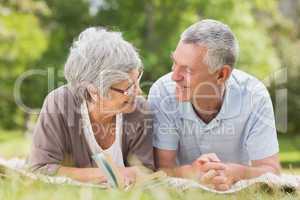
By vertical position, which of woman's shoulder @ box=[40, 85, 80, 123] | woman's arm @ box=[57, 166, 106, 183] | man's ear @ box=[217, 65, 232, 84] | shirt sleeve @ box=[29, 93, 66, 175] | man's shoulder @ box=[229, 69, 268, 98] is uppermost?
man's ear @ box=[217, 65, 232, 84]

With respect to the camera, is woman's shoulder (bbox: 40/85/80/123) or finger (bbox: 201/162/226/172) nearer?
finger (bbox: 201/162/226/172)

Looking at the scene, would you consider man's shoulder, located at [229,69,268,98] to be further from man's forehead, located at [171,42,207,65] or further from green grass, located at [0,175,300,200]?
green grass, located at [0,175,300,200]

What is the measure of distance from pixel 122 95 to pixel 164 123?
0.60 m

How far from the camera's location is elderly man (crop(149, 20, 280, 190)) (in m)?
4.65

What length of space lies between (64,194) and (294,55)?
23.4 metres

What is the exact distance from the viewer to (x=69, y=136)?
457 centimetres

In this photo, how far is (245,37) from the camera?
21641mm

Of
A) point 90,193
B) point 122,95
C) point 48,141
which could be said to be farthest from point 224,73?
point 90,193

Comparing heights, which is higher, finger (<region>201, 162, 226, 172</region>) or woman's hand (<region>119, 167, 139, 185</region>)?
finger (<region>201, 162, 226, 172</region>)

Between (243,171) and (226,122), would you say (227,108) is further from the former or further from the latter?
Answer: (243,171)

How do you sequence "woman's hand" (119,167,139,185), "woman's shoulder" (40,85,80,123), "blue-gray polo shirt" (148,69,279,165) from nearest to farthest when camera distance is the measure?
1. "woman's hand" (119,167,139,185)
2. "woman's shoulder" (40,85,80,123)
3. "blue-gray polo shirt" (148,69,279,165)

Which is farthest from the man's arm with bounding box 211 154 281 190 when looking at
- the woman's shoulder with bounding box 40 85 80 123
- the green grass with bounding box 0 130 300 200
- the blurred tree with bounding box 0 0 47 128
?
the blurred tree with bounding box 0 0 47 128

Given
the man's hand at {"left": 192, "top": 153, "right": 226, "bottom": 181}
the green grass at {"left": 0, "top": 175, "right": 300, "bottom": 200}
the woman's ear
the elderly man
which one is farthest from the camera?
the elderly man

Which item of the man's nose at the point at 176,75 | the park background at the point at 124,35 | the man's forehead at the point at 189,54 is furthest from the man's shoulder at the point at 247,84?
the park background at the point at 124,35
